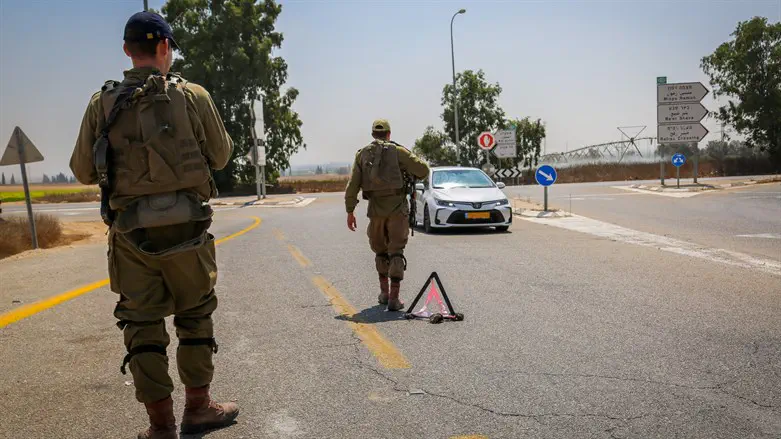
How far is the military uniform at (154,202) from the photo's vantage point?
3504 mm

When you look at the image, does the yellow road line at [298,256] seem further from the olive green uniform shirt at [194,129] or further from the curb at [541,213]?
the curb at [541,213]

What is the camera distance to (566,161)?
223 ft

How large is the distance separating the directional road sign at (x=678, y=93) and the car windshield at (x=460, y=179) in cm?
2077

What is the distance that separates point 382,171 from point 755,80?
6407 centimetres

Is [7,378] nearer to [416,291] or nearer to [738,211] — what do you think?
[416,291]

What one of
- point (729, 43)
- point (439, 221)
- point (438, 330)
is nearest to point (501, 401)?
point (438, 330)

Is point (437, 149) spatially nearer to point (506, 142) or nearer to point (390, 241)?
point (506, 142)

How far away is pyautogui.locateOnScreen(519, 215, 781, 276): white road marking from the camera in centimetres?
1023

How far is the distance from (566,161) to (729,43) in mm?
16647

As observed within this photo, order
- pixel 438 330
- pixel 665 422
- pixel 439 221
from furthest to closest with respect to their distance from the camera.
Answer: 1. pixel 439 221
2. pixel 438 330
3. pixel 665 422

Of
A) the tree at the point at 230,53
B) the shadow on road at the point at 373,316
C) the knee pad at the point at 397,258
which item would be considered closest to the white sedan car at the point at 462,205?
the knee pad at the point at 397,258

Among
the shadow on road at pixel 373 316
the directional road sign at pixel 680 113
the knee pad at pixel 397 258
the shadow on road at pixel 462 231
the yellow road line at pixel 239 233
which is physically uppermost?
the directional road sign at pixel 680 113

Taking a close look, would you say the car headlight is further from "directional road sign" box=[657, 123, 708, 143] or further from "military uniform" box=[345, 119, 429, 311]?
"directional road sign" box=[657, 123, 708, 143]

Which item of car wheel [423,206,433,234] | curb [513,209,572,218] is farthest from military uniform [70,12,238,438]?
curb [513,209,572,218]
